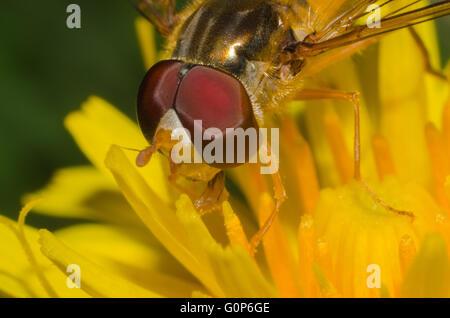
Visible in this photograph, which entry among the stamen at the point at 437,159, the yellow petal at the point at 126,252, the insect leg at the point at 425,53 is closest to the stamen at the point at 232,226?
the yellow petal at the point at 126,252

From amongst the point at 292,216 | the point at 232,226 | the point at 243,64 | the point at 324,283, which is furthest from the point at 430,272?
the point at 292,216

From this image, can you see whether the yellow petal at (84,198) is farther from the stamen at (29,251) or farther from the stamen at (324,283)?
the stamen at (324,283)

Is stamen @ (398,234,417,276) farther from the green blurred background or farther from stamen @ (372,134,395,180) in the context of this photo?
the green blurred background

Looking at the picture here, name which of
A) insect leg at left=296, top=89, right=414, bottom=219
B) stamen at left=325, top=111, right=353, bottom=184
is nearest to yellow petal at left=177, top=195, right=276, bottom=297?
insect leg at left=296, top=89, right=414, bottom=219

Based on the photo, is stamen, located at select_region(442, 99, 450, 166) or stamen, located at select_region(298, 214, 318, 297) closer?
stamen, located at select_region(298, 214, 318, 297)

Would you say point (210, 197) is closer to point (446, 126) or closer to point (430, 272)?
point (430, 272)
